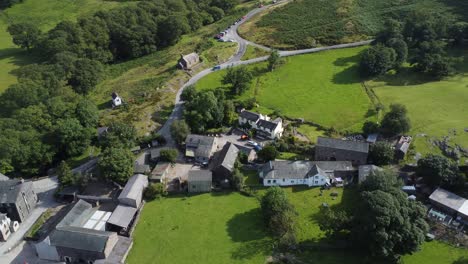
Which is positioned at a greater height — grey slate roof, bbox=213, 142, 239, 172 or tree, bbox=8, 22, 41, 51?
Answer: tree, bbox=8, 22, 41, 51

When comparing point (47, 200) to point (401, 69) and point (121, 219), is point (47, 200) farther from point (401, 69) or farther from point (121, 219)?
point (401, 69)

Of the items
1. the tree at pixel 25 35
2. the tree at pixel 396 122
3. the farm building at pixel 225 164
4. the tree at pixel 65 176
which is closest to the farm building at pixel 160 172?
the farm building at pixel 225 164

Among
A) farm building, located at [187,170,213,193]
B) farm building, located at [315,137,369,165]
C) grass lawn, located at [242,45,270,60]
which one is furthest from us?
grass lawn, located at [242,45,270,60]

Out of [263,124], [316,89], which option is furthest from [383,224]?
[316,89]

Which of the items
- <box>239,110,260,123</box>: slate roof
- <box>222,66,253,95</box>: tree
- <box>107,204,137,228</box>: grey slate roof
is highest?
<box>222,66,253,95</box>: tree

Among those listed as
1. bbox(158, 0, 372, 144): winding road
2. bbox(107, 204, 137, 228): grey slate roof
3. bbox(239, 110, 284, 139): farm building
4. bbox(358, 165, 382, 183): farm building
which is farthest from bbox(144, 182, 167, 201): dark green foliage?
bbox(358, 165, 382, 183): farm building

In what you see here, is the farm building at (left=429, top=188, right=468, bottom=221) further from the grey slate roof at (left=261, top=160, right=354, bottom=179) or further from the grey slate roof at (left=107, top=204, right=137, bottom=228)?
the grey slate roof at (left=107, top=204, right=137, bottom=228)

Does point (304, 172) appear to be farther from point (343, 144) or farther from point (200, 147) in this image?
point (200, 147)

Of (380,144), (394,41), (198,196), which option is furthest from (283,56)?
(198,196)
